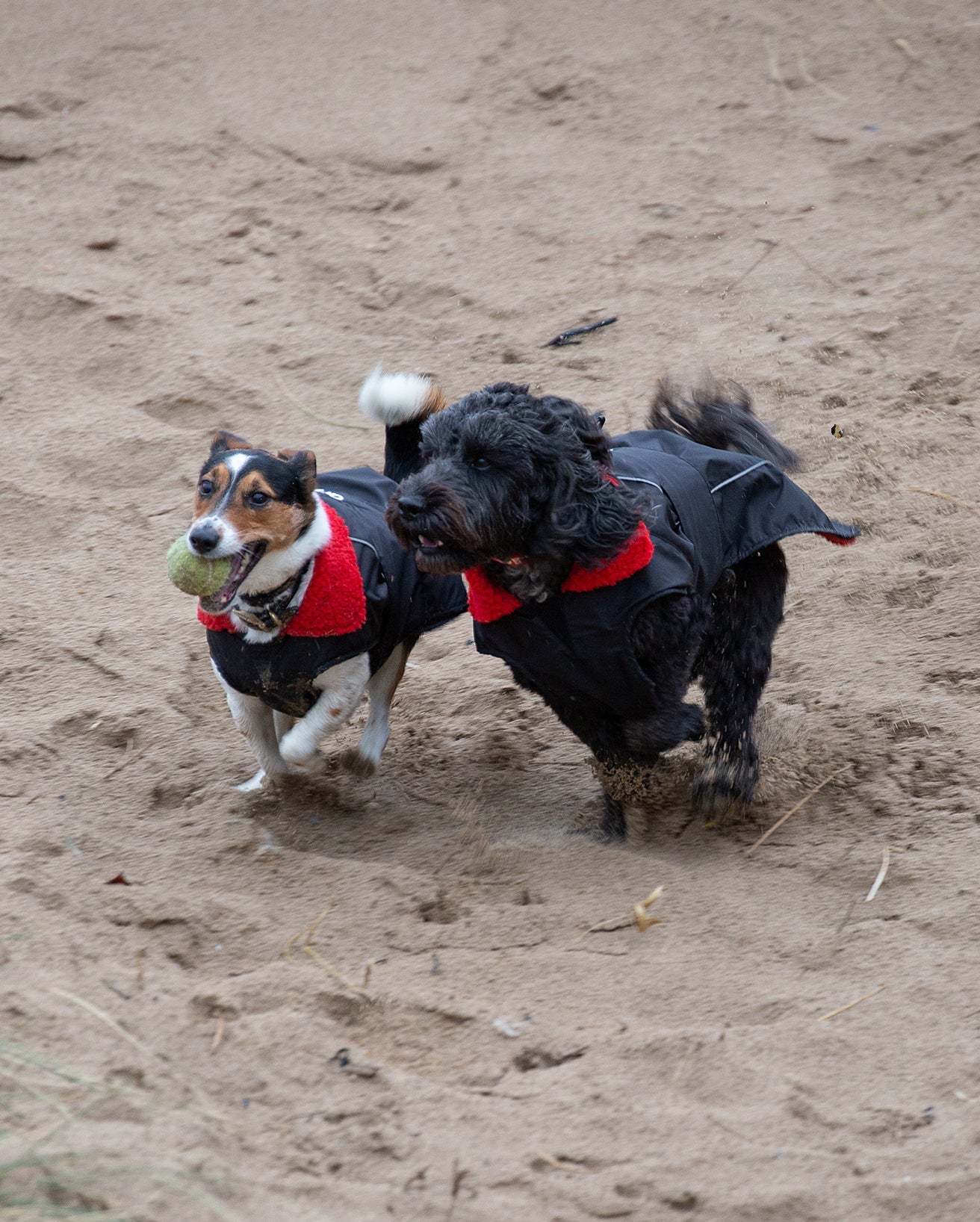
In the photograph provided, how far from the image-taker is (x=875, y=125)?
7395 millimetres

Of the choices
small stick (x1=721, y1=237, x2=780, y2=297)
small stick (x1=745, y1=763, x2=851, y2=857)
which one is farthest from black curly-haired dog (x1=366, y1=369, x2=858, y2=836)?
small stick (x1=721, y1=237, x2=780, y2=297)

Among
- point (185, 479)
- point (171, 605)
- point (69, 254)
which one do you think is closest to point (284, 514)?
point (171, 605)

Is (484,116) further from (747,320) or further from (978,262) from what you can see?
(978,262)

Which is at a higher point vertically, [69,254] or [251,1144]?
[69,254]

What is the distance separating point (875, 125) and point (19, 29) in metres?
5.39

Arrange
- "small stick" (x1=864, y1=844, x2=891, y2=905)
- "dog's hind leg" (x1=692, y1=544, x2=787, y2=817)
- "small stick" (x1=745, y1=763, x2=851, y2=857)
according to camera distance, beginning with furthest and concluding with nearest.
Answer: "dog's hind leg" (x1=692, y1=544, x2=787, y2=817), "small stick" (x1=745, y1=763, x2=851, y2=857), "small stick" (x1=864, y1=844, x2=891, y2=905)

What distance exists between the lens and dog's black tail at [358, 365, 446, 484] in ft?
12.2

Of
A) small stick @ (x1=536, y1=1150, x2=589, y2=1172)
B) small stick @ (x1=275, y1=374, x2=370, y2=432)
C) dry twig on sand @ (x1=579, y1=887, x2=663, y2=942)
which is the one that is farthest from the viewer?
small stick @ (x1=275, y1=374, x2=370, y2=432)

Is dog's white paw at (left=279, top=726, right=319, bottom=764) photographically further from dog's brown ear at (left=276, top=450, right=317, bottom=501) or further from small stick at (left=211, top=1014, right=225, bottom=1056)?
small stick at (left=211, top=1014, right=225, bottom=1056)

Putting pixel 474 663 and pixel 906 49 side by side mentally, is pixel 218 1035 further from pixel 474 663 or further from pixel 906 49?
pixel 906 49

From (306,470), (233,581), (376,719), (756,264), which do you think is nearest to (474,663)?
(376,719)

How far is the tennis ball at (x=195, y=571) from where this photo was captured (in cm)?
341

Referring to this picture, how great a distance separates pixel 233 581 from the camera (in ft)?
11.4

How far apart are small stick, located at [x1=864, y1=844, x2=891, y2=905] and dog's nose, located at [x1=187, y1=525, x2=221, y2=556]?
1.93 m
